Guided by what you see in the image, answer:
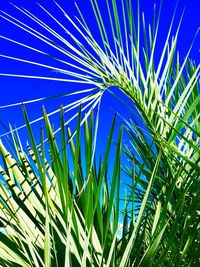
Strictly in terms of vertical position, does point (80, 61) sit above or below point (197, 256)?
above

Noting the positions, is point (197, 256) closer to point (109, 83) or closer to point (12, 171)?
point (12, 171)

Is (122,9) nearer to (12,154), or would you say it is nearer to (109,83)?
(109,83)

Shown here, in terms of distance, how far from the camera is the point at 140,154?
1.01m

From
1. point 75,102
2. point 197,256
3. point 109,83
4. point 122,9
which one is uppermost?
point 122,9

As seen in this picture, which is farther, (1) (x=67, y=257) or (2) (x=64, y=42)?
(2) (x=64, y=42)

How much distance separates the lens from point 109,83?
95cm

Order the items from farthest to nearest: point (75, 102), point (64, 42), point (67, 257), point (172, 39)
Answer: point (172, 39), point (64, 42), point (75, 102), point (67, 257)

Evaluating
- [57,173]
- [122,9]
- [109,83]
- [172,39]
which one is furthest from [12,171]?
[172,39]

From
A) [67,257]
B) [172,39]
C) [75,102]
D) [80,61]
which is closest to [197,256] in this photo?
[67,257]

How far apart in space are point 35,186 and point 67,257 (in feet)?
0.55

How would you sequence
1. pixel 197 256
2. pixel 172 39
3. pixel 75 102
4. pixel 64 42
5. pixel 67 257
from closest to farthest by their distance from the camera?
pixel 67 257 < pixel 197 256 < pixel 75 102 < pixel 64 42 < pixel 172 39

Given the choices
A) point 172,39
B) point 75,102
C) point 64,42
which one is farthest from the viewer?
point 172,39

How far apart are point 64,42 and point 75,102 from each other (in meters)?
0.19

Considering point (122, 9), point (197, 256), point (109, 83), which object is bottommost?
point (197, 256)
